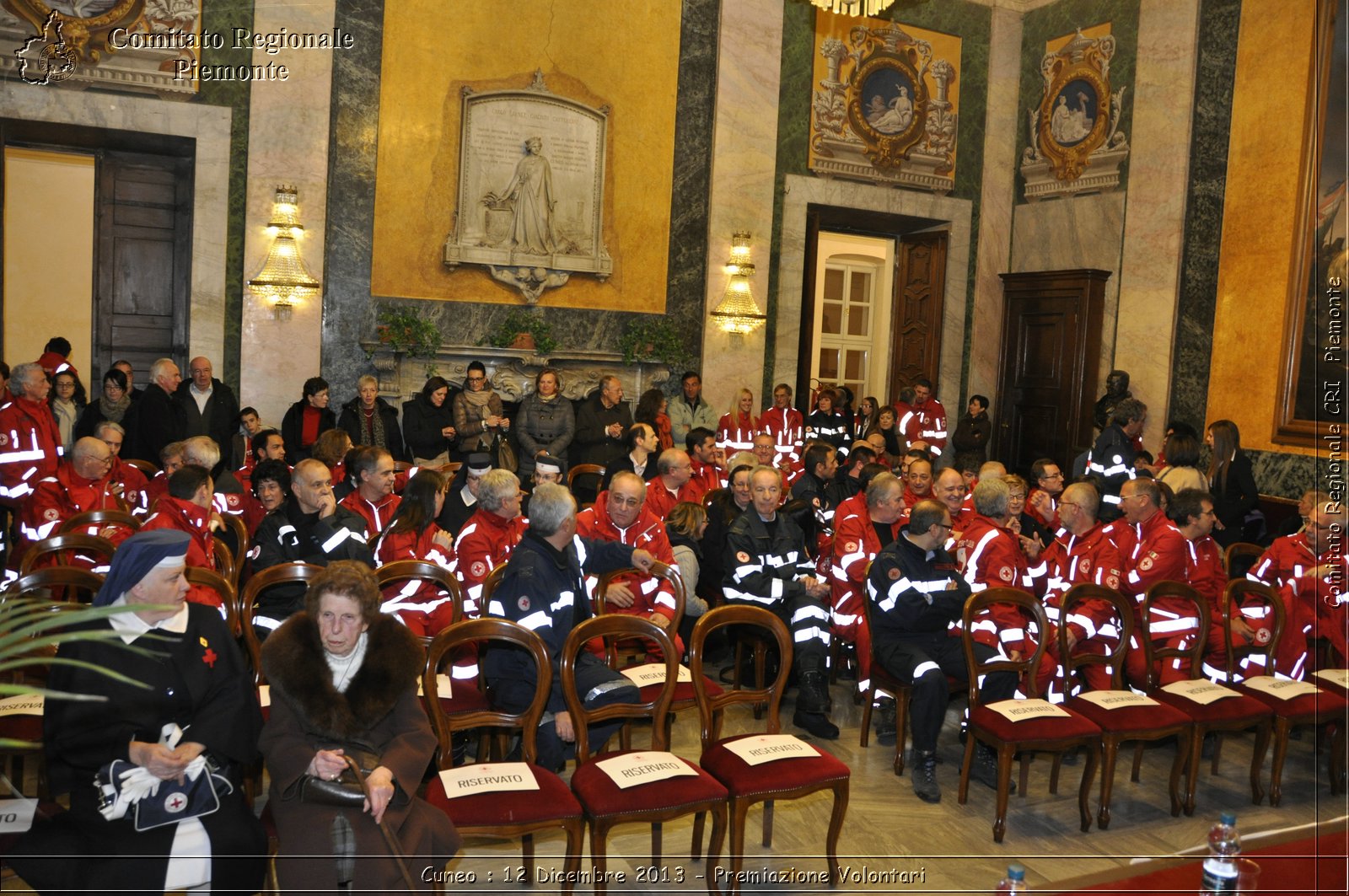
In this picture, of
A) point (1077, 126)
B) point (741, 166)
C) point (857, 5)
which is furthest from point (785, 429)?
point (857, 5)

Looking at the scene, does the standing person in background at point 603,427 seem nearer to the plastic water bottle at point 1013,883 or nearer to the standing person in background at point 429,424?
the standing person in background at point 429,424

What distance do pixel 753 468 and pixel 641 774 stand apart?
3.04 meters

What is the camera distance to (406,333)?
1088 cm

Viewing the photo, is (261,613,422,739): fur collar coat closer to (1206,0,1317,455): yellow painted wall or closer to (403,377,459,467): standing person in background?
(403,377,459,467): standing person in background

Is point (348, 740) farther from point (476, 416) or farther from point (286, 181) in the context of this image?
point (286, 181)

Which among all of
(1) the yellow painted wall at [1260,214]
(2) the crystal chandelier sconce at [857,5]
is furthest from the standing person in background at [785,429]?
(2) the crystal chandelier sconce at [857,5]

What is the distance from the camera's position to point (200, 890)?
10.4 feet

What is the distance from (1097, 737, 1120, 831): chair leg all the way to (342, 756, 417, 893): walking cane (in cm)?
325

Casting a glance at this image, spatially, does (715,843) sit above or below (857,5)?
below

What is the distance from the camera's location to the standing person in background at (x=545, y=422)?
33.0 ft

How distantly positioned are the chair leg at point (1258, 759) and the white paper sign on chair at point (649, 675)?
296cm

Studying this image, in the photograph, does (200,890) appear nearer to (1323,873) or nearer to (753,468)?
(1323,873)

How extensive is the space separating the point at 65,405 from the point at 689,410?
6261 mm

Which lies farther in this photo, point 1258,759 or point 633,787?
point 1258,759
